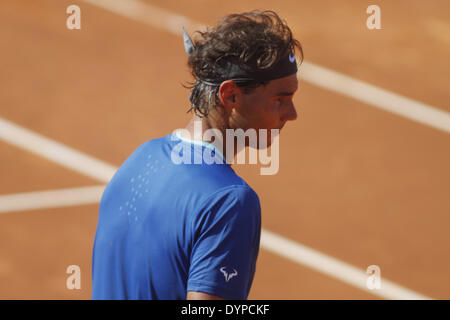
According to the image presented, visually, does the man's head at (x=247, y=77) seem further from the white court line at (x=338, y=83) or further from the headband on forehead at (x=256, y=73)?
the white court line at (x=338, y=83)

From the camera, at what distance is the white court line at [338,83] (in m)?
9.00

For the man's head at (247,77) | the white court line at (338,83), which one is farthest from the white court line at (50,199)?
the man's head at (247,77)

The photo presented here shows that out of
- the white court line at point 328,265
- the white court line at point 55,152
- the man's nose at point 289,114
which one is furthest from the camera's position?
the white court line at point 55,152

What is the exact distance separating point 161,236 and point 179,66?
7.48 m

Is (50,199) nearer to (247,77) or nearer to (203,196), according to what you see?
(247,77)

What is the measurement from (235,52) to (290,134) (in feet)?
19.7

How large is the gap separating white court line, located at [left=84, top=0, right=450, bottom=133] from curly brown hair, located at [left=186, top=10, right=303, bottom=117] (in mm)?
6311

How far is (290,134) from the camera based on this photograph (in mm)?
8938

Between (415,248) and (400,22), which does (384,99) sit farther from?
(415,248)

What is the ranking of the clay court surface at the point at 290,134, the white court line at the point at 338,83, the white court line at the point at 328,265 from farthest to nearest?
the white court line at the point at 338,83
the clay court surface at the point at 290,134
the white court line at the point at 328,265

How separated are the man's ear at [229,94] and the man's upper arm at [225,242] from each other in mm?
528
